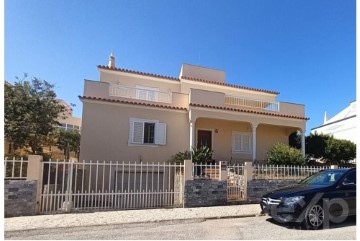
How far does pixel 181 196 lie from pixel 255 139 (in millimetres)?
9366

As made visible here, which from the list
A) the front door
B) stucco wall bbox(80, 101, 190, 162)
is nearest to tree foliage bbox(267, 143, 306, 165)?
the front door

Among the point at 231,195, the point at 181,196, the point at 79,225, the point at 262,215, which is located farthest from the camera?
the point at 231,195

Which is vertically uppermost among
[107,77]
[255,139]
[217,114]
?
[107,77]

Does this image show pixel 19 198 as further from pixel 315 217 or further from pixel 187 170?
pixel 315 217

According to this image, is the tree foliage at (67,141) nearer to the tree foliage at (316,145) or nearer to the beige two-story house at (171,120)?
the beige two-story house at (171,120)

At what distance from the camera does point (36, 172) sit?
8.16 metres

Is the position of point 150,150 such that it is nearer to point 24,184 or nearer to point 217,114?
point 217,114

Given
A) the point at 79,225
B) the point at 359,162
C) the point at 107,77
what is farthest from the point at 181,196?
the point at 107,77

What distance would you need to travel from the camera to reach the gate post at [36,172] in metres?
8.12

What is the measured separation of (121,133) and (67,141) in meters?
10.5

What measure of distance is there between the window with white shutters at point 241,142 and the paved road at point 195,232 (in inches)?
442

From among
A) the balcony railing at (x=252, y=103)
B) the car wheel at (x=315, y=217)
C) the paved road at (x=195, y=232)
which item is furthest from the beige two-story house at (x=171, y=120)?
the car wheel at (x=315, y=217)

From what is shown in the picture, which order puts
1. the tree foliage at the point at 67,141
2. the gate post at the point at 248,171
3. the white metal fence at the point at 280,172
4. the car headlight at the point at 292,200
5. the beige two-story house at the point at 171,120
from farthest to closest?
1. the tree foliage at the point at 67,141
2. the beige two-story house at the point at 171,120
3. the white metal fence at the point at 280,172
4. the gate post at the point at 248,171
5. the car headlight at the point at 292,200

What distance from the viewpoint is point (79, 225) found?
23.0 ft
